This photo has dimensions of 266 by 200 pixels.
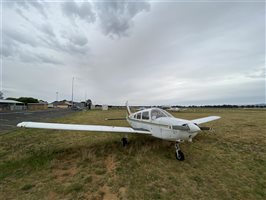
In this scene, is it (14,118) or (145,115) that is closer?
(145,115)

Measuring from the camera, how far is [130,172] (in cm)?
478

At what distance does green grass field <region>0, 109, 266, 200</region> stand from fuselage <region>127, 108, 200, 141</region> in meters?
0.92

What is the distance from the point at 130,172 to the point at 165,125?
2311mm

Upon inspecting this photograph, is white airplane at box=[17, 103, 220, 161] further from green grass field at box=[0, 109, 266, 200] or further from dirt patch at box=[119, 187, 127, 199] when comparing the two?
dirt patch at box=[119, 187, 127, 199]

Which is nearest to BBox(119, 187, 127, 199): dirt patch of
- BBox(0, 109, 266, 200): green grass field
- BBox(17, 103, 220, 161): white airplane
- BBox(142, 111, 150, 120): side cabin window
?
BBox(0, 109, 266, 200): green grass field

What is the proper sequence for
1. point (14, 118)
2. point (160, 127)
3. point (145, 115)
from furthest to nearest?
point (14, 118)
point (145, 115)
point (160, 127)

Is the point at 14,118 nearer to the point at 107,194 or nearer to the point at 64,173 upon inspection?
the point at 64,173

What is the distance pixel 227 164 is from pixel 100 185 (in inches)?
180

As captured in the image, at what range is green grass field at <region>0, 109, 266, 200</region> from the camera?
3748 millimetres

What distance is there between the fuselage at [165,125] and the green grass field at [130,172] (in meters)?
0.92

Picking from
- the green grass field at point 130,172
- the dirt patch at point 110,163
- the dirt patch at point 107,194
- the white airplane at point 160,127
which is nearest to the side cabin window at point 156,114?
the white airplane at point 160,127

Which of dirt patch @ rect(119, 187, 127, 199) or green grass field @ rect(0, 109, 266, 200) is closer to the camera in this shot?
dirt patch @ rect(119, 187, 127, 199)

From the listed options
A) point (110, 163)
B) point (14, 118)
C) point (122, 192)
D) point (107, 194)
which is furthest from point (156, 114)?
point (14, 118)

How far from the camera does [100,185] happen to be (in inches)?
159
